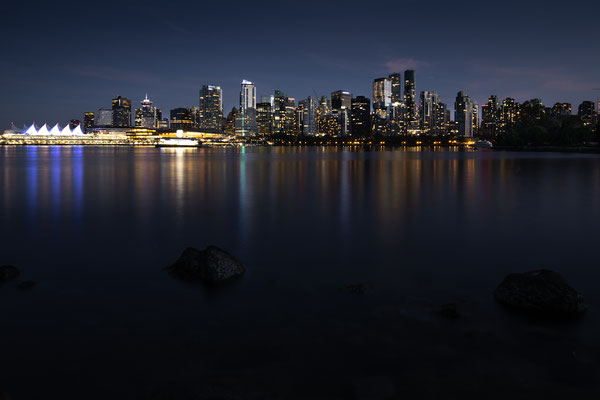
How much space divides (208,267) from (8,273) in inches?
220

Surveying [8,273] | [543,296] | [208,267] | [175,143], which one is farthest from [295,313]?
[175,143]

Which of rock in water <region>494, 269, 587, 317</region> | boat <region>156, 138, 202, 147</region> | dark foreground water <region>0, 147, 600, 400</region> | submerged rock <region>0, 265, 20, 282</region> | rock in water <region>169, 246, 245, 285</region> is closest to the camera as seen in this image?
dark foreground water <region>0, 147, 600, 400</region>

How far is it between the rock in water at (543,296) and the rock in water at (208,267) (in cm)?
671

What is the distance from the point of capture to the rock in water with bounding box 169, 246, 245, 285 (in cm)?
1109

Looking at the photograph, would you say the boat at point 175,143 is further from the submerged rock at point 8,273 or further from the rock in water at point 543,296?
the rock in water at point 543,296

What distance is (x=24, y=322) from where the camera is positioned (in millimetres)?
8664

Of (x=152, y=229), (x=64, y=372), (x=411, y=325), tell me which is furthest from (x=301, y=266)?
(x=152, y=229)

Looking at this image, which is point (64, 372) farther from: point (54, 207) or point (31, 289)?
point (54, 207)

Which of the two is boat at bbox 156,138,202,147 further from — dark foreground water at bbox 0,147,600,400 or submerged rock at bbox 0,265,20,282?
submerged rock at bbox 0,265,20,282

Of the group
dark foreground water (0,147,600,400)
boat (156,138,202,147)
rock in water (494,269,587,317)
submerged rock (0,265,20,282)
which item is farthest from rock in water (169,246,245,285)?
boat (156,138,202,147)

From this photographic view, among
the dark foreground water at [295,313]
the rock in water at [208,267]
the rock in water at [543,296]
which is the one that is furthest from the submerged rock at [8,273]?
the rock in water at [543,296]

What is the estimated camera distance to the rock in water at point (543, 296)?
888cm

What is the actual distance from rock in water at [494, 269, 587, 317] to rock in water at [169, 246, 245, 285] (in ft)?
22.0

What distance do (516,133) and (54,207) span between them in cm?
16927
